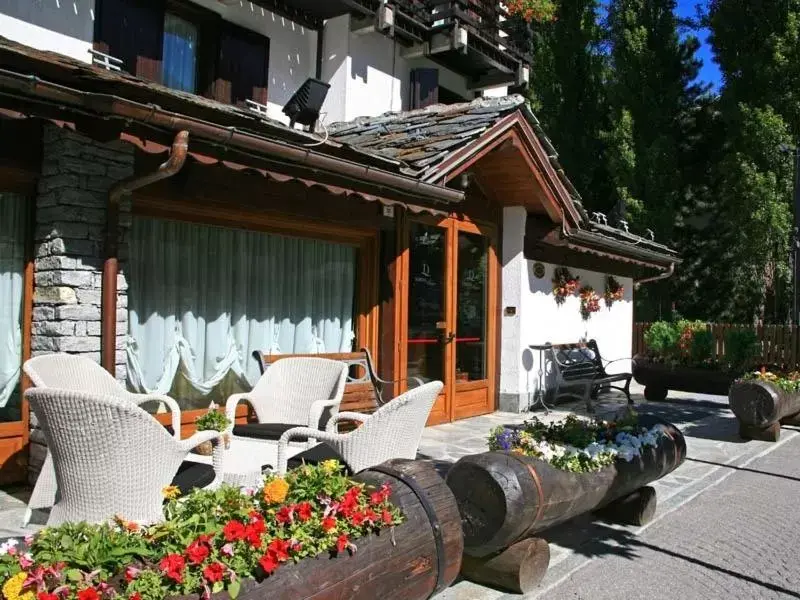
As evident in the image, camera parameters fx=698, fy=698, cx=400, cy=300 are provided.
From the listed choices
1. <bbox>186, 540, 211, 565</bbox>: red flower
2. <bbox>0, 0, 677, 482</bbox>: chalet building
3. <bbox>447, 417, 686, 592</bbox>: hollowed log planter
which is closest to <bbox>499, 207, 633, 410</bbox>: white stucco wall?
<bbox>0, 0, 677, 482</bbox>: chalet building

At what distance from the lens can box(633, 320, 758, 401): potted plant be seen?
10.9 m

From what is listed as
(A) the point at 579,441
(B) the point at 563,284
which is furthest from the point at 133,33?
(B) the point at 563,284

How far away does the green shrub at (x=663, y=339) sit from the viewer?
11.9m

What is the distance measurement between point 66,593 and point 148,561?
273 millimetres

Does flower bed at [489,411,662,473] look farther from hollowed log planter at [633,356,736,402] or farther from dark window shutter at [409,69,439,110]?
dark window shutter at [409,69,439,110]

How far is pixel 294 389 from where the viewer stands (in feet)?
19.1

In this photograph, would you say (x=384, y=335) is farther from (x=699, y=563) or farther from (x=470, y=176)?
(x=699, y=563)

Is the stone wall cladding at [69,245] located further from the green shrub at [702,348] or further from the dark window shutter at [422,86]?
the green shrub at [702,348]

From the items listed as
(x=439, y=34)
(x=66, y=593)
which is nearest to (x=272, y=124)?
(x=66, y=593)

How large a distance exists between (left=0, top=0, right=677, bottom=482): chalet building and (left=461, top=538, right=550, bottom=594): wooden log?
3.05m

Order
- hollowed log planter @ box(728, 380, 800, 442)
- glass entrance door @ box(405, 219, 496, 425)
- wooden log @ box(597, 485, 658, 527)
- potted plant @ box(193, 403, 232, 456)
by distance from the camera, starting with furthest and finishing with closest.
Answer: glass entrance door @ box(405, 219, 496, 425)
hollowed log planter @ box(728, 380, 800, 442)
wooden log @ box(597, 485, 658, 527)
potted plant @ box(193, 403, 232, 456)

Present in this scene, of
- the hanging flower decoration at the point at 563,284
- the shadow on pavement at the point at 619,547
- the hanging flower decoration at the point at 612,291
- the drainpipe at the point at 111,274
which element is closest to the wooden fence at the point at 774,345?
the hanging flower decoration at the point at 612,291

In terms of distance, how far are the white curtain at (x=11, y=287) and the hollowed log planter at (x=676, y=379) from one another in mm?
9627

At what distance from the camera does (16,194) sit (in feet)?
17.0
